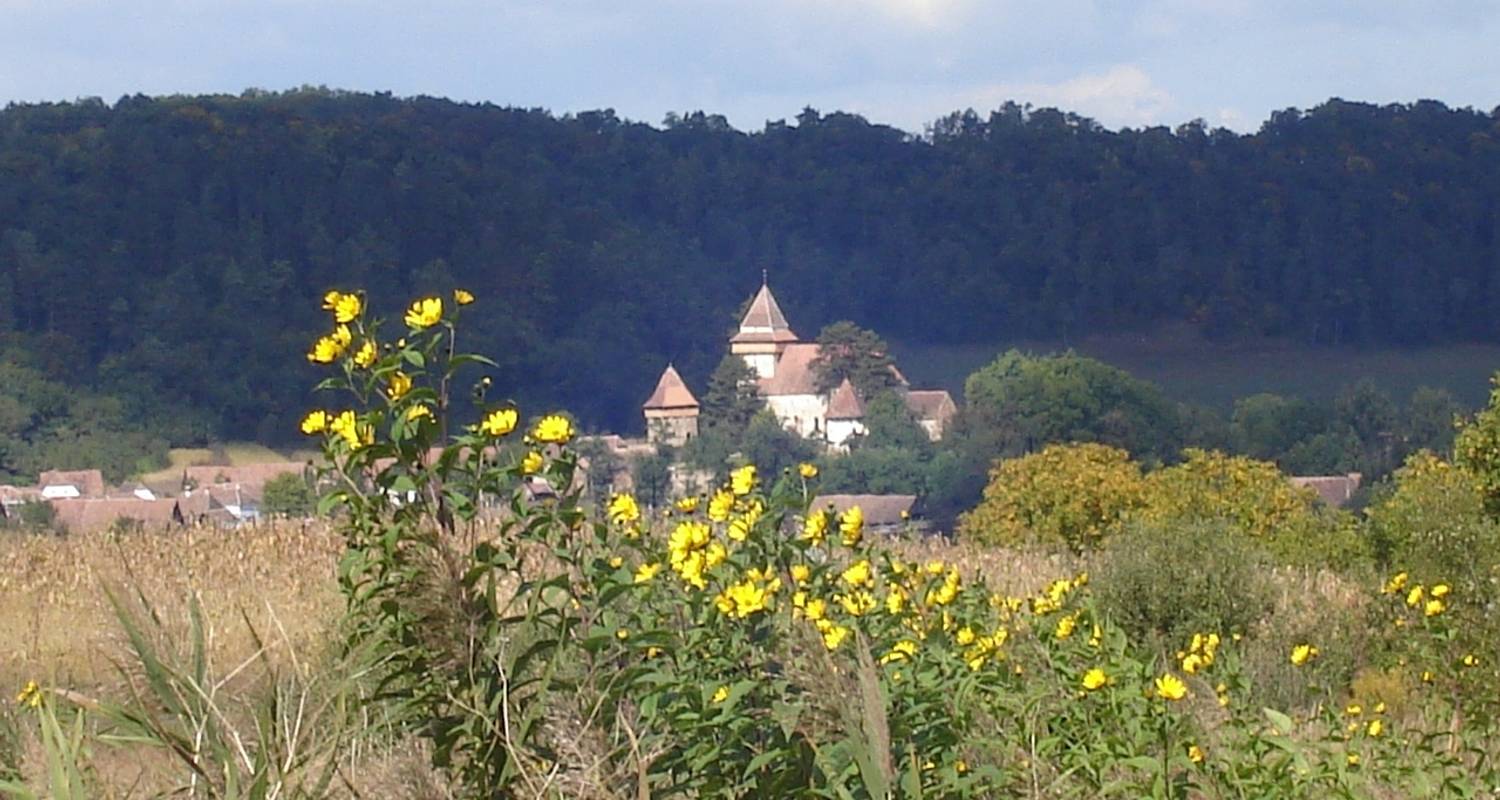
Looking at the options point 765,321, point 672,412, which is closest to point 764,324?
point 765,321

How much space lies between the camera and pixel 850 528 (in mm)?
2977

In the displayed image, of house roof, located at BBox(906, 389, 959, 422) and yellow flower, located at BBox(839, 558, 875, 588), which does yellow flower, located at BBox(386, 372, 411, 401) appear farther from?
house roof, located at BBox(906, 389, 959, 422)

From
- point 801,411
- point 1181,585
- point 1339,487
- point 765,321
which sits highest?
point 1181,585

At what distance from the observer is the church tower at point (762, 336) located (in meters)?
88.9

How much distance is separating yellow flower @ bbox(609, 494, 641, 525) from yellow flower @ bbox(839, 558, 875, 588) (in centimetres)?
34

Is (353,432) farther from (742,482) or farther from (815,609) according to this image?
(815,609)

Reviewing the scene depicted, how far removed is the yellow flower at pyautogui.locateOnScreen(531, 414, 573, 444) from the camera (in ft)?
8.66

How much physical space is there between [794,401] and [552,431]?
7851 cm

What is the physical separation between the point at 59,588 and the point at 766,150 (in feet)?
355

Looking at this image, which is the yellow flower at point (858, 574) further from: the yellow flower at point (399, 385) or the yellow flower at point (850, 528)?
the yellow flower at point (399, 385)

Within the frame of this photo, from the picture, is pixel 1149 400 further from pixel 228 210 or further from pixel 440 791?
pixel 440 791

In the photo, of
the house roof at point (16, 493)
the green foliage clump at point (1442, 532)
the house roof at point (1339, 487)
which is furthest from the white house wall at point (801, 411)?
the green foliage clump at point (1442, 532)

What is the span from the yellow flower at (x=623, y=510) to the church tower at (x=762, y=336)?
270 feet

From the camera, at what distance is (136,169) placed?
91.9 meters
